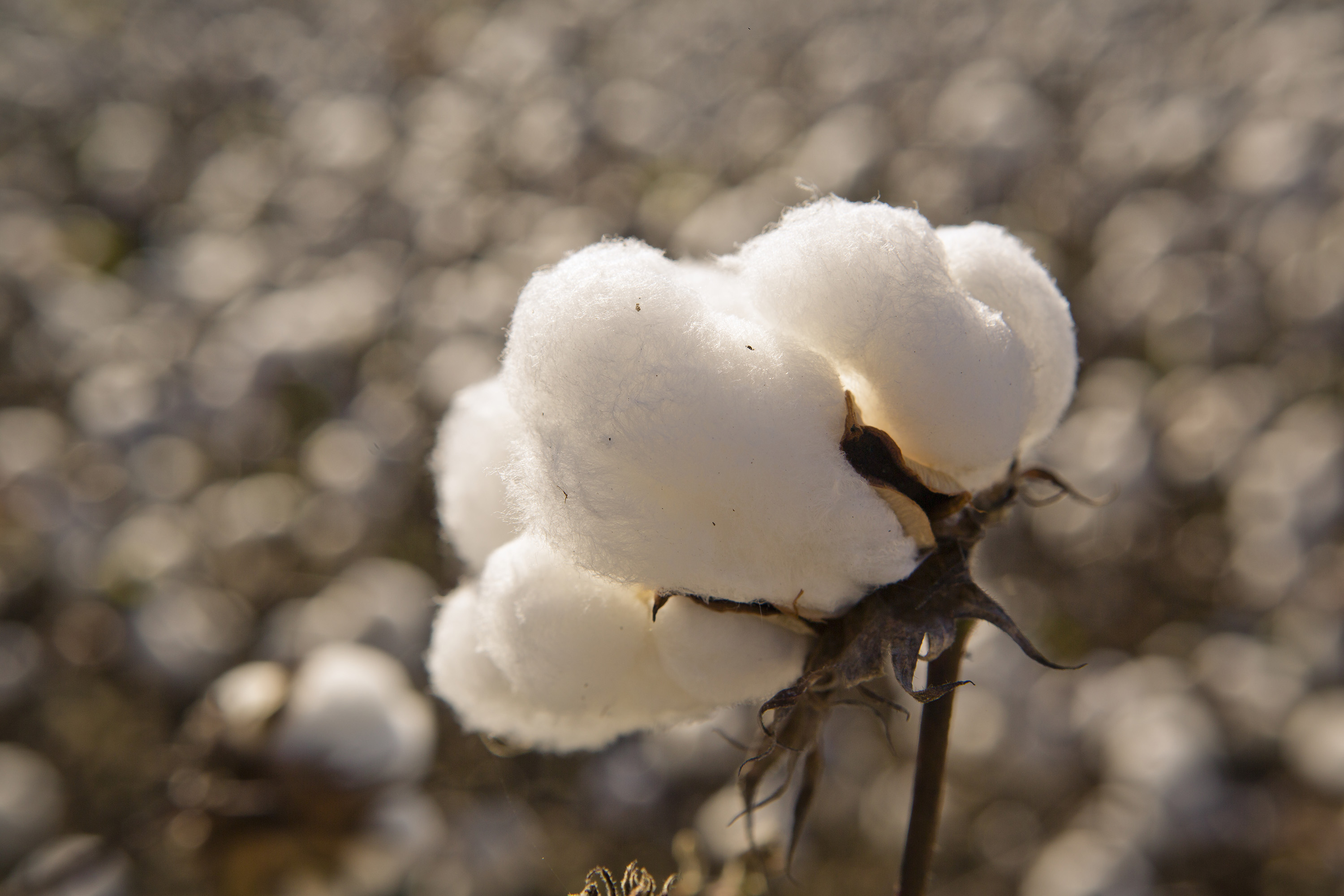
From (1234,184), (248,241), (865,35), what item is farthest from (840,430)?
(865,35)

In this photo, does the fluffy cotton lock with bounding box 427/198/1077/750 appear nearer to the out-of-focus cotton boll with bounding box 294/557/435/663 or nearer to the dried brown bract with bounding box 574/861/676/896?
the dried brown bract with bounding box 574/861/676/896

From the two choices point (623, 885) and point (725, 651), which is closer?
point (725, 651)

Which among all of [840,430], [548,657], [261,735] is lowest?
[261,735]

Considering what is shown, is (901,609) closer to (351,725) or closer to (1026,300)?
(1026,300)

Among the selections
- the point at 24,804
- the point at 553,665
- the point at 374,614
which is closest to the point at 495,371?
the point at 374,614

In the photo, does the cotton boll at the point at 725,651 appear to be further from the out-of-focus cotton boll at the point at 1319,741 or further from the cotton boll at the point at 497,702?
the out-of-focus cotton boll at the point at 1319,741

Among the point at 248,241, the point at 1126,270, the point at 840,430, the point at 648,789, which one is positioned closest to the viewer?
the point at 840,430

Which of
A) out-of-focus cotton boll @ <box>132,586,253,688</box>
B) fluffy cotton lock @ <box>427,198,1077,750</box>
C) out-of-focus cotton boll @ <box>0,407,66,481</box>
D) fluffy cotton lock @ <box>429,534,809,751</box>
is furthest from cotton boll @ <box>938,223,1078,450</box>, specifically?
out-of-focus cotton boll @ <box>0,407,66,481</box>

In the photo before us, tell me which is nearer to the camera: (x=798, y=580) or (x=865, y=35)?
(x=798, y=580)

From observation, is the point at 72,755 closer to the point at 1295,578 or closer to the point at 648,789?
the point at 648,789
